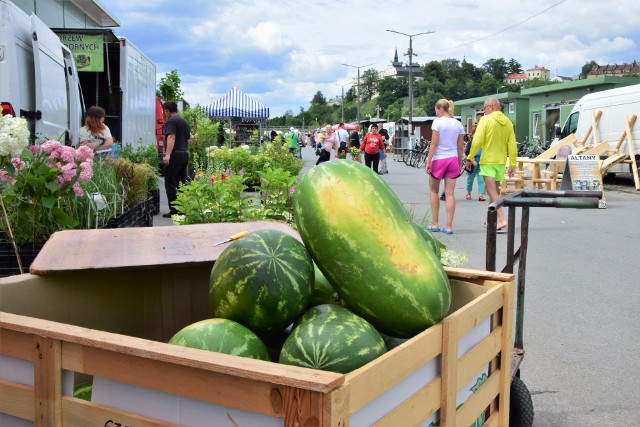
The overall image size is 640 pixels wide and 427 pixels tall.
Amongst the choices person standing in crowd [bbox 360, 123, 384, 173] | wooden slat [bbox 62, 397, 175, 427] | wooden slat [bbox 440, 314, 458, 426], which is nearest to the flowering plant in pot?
wooden slat [bbox 62, 397, 175, 427]

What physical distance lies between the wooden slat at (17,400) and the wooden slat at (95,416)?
133mm

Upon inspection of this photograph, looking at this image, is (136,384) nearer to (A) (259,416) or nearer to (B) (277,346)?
(A) (259,416)

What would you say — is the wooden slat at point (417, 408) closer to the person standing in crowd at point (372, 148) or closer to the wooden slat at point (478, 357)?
the wooden slat at point (478, 357)

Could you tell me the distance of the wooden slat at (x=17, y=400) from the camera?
6.47 feet

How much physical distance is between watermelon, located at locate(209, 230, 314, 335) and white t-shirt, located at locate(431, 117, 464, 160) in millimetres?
8592

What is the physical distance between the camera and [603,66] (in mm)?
125688

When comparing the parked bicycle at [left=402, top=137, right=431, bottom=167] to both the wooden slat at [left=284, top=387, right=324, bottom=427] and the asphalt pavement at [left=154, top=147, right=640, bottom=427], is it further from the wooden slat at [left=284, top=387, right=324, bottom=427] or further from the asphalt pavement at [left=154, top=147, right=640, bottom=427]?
the wooden slat at [left=284, top=387, right=324, bottom=427]

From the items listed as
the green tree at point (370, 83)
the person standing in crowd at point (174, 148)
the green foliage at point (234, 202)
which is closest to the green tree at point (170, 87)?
the person standing in crowd at point (174, 148)

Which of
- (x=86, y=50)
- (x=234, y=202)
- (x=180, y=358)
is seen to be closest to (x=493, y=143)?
(x=234, y=202)

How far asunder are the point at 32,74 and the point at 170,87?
23938 mm

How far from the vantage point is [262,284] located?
2318 mm

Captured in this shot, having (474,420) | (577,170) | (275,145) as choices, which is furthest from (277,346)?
(275,145)

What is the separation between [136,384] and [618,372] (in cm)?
433

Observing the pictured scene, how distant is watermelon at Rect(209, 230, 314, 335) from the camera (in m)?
2.32
